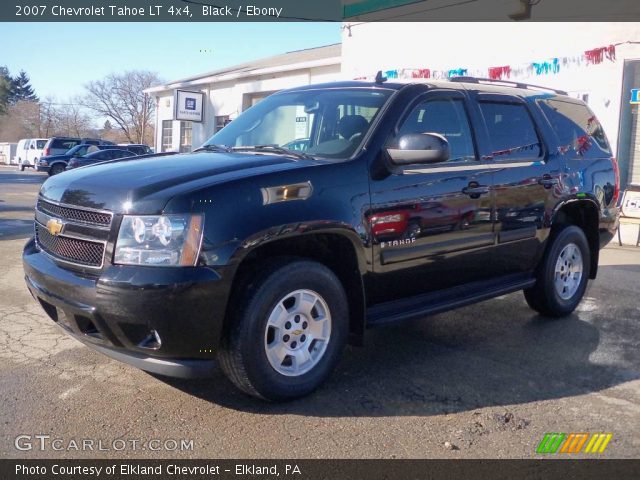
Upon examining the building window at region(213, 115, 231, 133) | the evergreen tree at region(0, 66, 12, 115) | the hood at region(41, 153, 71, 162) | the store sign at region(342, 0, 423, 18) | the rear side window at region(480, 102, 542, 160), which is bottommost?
the hood at region(41, 153, 71, 162)

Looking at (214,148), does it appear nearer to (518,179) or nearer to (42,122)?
(518,179)

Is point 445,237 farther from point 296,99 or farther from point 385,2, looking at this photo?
point 385,2

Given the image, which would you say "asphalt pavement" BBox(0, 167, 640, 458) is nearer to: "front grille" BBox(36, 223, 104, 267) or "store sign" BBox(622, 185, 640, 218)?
"front grille" BBox(36, 223, 104, 267)

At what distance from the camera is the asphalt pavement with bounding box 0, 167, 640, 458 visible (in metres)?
3.44

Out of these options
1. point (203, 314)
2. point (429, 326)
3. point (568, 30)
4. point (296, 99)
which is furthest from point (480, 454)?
point (568, 30)

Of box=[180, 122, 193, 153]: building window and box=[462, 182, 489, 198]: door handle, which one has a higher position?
box=[180, 122, 193, 153]: building window

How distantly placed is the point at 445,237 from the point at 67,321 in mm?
2557

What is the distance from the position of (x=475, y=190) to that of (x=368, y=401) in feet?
5.88

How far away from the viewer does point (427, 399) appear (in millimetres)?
4090


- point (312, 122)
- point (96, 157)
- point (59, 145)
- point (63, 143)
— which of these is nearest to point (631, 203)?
point (312, 122)

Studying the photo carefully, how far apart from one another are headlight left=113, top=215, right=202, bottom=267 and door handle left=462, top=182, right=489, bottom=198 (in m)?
2.16

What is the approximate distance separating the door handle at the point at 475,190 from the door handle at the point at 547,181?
801mm

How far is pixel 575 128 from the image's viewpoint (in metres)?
6.09

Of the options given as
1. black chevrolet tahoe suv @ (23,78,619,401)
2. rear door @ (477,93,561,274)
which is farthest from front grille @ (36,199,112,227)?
rear door @ (477,93,561,274)
